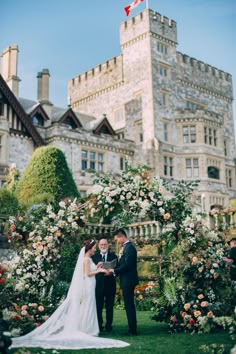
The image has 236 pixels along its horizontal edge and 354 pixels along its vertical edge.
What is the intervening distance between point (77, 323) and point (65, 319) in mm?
216

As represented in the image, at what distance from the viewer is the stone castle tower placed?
30.7 meters

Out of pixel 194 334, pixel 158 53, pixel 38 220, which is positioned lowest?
pixel 194 334

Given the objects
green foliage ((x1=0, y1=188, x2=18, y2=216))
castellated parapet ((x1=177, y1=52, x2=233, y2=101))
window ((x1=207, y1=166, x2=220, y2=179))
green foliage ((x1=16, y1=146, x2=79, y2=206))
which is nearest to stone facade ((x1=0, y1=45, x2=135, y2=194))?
green foliage ((x1=16, y1=146, x2=79, y2=206))

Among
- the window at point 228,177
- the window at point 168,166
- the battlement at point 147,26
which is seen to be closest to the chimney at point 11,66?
the battlement at point 147,26

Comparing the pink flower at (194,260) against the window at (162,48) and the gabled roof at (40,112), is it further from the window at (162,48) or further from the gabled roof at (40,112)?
the window at (162,48)

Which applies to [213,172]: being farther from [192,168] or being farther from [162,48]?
[162,48]

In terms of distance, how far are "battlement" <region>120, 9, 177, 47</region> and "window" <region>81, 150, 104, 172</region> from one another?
10.9 meters

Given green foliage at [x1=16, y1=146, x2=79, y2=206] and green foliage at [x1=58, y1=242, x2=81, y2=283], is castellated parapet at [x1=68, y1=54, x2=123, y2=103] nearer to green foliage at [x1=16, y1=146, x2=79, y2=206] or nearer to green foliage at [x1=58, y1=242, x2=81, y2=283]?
green foliage at [x1=16, y1=146, x2=79, y2=206]

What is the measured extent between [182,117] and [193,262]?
2489 centimetres

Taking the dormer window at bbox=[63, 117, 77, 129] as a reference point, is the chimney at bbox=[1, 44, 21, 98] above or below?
above

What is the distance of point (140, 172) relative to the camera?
952 cm

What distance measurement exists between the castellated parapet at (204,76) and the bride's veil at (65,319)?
1099 inches

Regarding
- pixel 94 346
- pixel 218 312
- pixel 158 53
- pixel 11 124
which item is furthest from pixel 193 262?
pixel 158 53

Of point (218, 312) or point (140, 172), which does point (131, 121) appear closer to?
point (140, 172)
